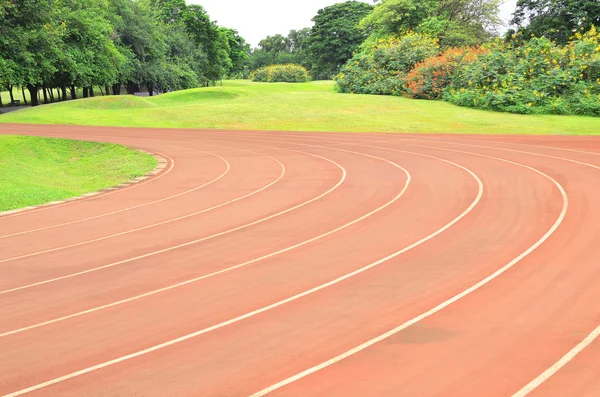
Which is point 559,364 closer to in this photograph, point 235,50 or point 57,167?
point 57,167

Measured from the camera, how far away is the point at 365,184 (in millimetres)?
15273

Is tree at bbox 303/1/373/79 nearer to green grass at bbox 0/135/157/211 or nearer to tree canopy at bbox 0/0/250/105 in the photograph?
tree canopy at bbox 0/0/250/105

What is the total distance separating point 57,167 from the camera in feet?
71.6

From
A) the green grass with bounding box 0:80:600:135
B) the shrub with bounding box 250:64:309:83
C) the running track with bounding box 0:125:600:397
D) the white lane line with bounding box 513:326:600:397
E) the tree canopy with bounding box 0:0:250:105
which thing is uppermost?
the tree canopy with bounding box 0:0:250:105

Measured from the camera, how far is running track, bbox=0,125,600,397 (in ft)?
18.1

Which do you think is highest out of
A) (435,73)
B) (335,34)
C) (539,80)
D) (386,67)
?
(335,34)

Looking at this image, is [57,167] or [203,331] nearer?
[203,331]

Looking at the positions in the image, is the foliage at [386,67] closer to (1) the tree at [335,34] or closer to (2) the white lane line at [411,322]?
(2) the white lane line at [411,322]

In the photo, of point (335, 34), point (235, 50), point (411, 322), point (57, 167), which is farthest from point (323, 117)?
point (235, 50)

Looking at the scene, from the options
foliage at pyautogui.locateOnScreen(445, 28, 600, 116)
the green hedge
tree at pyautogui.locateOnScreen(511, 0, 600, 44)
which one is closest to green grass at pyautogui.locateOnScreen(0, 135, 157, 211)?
foliage at pyautogui.locateOnScreen(445, 28, 600, 116)

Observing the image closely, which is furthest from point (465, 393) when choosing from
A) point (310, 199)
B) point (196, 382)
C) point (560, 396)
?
point (310, 199)

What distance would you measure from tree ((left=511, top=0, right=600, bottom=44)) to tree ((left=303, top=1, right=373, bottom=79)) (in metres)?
40.4

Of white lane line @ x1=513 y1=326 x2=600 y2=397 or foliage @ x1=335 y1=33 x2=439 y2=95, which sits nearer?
white lane line @ x1=513 y1=326 x2=600 y2=397

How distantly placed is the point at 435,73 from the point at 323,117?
11442 mm
